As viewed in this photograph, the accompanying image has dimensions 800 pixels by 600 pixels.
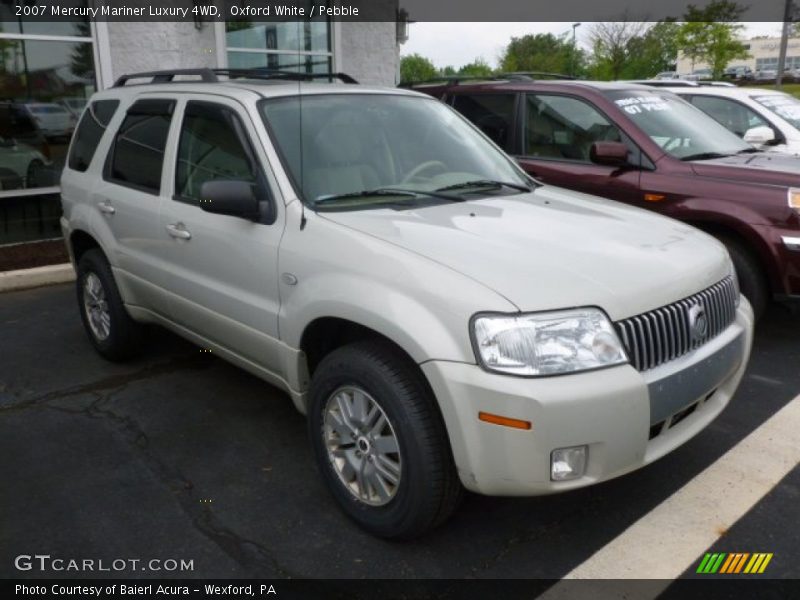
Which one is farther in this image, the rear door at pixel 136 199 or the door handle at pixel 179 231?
the rear door at pixel 136 199

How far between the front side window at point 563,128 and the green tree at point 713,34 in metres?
21.1

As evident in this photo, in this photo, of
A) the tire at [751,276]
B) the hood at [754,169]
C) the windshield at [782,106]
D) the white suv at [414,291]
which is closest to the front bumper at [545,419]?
the white suv at [414,291]

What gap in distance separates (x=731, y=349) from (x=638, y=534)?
868 mm

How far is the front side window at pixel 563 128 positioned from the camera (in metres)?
5.96

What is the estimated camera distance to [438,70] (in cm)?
4119

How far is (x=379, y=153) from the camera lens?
148 inches

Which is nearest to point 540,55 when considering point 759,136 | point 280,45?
point 280,45

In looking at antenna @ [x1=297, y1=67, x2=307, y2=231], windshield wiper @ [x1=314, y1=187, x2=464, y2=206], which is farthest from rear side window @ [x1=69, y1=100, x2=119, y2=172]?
windshield wiper @ [x1=314, y1=187, x2=464, y2=206]

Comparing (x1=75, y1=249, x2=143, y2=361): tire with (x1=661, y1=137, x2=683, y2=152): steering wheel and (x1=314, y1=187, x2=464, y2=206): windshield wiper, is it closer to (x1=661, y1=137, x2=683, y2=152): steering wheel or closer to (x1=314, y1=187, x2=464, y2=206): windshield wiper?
(x1=314, y1=187, x2=464, y2=206): windshield wiper

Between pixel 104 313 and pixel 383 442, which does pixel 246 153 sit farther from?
pixel 104 313

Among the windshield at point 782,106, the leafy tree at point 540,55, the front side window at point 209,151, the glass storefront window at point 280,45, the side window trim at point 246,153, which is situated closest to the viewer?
the side window trim at point 246,153

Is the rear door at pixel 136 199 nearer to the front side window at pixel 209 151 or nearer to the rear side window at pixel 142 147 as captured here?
the rear side window at pixel 142 147

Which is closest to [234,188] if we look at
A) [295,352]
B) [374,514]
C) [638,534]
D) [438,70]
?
[295,352]

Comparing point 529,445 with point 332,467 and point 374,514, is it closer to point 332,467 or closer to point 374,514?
point 374,514
